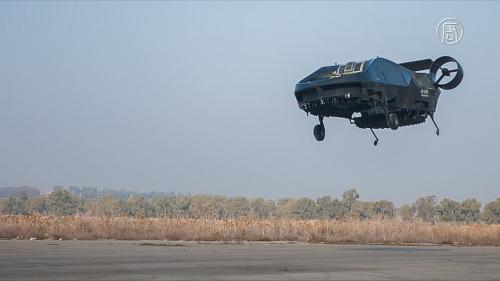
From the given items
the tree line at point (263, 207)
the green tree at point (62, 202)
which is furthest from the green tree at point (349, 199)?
the green tree at point (62, 202)

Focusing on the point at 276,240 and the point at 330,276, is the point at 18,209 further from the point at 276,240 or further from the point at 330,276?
the point at 330,276

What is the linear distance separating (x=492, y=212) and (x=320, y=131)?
367ft

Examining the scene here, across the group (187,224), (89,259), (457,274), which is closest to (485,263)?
(457,274)

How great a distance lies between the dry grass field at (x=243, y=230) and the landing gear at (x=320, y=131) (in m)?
17.0

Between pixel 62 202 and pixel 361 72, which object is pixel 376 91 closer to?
pixel 361 72

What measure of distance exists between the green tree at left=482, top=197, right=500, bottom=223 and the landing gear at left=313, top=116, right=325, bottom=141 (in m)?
108

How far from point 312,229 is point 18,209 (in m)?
146

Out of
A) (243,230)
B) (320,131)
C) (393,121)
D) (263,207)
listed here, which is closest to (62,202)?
(263,207)

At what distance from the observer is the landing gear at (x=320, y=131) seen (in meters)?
22.5

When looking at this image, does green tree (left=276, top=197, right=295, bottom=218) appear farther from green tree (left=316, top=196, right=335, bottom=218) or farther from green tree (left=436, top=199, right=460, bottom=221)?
green tree (left=436, top=199, right=460, bottom=221)

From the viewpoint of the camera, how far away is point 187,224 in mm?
40781

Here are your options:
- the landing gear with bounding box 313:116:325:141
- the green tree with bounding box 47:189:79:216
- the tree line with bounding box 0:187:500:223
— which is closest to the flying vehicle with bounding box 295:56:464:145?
the landing gear with bounding box 313:116:325:141

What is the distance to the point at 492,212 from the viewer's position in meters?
125

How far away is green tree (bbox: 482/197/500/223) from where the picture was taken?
402 ft
